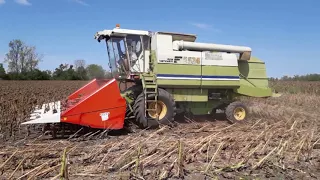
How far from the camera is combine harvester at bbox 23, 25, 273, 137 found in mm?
7113

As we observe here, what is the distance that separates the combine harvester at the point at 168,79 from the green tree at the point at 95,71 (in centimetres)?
31

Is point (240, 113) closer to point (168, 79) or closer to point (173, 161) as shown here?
point (168, 79)

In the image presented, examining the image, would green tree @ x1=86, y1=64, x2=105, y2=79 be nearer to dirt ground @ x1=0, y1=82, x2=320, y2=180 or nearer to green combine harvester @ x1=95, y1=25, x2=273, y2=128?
green combine harvester @ x1=95, y1=25, x2=273, y2=128

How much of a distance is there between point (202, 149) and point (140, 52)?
3.96 meters

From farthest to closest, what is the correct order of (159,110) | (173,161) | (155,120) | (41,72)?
(41,72)
(159,110)
(155,120)
(173,161)

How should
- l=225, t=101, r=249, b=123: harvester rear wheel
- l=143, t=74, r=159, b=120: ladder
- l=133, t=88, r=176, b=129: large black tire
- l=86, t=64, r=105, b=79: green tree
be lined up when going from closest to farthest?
l=133, t=88, r=176, b=129: large black tire → l=143, t=74, r=159, b=120: ladder → l=225, t=101, r=249, b=123: harvester rear wheel → l=86, t=64, r=105, b=79: green tree

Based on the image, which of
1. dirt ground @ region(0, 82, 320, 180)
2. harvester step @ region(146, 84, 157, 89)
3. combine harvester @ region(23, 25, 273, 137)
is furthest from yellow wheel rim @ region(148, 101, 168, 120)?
dirt ground @ region(0, 82, 320, 180)

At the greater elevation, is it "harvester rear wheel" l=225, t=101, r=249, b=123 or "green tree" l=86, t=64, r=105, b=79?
"green tree" l=86, t=64, r=105, b=79

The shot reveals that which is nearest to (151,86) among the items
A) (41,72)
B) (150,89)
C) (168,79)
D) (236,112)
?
(150,89)

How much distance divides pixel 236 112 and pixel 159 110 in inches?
96.5

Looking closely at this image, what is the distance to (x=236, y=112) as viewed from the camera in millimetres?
8656

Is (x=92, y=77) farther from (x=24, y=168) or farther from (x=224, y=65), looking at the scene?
(x=24, y=168)

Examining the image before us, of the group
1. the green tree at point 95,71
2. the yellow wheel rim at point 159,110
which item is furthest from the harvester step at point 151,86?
the green tree at point 95,71

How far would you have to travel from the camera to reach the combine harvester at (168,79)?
711 centimetres
